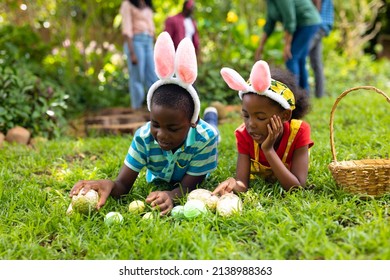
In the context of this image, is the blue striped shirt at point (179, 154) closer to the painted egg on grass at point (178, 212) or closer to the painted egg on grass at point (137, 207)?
the painted egg on grass at point (137, 207)

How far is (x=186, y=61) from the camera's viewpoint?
Answer: 2.48 m

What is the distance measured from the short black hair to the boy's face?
2 cm

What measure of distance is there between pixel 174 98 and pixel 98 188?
0.70 m

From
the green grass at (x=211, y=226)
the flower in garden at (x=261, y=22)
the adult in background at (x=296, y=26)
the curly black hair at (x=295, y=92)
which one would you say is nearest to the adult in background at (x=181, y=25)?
the adult in background at (x=296, y=26)

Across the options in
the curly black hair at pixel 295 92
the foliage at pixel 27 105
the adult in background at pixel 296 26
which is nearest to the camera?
the curly black hair at pixel 295 92

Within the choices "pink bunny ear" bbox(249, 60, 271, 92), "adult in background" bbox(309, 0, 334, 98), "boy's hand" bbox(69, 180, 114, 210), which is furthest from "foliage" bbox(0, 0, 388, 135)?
"pink bunny ear" bbox(249, 60, 271, 92)

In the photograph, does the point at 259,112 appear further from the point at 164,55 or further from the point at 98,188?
the point at 98,188

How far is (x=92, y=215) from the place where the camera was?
103 inches

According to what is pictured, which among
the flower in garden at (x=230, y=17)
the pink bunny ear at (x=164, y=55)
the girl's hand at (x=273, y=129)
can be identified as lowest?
the girl's hand at (x=273, y=129)

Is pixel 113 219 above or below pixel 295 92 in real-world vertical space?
below

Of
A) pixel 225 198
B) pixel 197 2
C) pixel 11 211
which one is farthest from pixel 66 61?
pixel 225 198

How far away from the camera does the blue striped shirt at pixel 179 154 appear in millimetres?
2865

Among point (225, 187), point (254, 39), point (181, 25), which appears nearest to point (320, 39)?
point (181, 25)

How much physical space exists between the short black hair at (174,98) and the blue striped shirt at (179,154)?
257 millimetres
